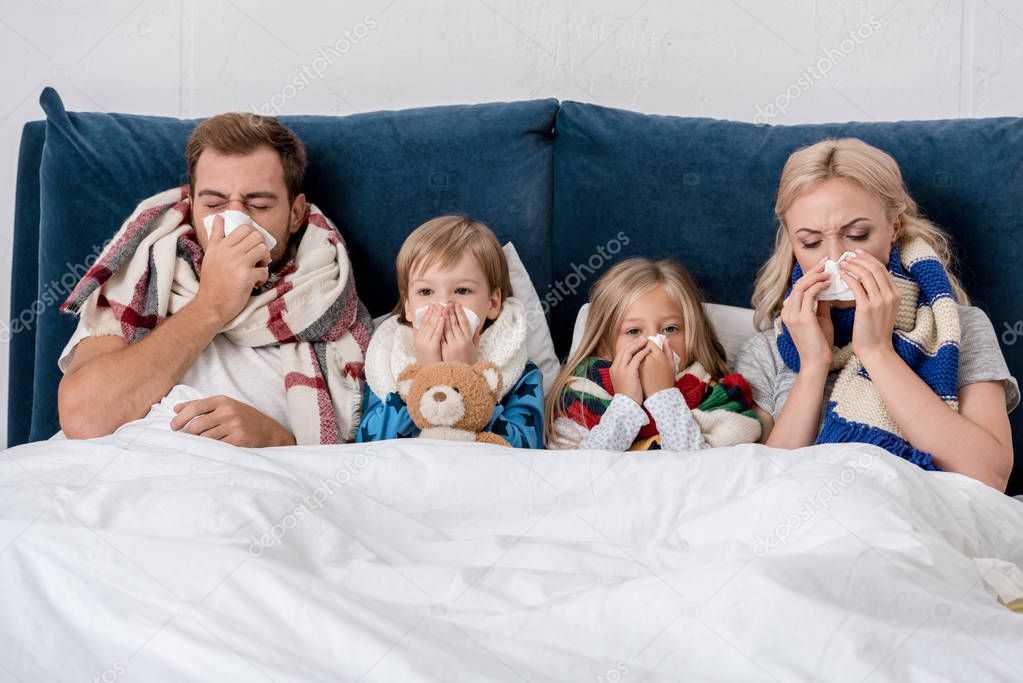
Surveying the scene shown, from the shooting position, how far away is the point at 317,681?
908mm

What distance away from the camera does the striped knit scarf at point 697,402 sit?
1874mm

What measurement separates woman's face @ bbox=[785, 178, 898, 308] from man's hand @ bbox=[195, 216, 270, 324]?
1.11 meters

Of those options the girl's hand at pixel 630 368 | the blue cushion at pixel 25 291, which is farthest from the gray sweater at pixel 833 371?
the blue cushion at pixel 25 291

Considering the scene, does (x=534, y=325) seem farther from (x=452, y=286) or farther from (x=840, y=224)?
(x=840, y=224)

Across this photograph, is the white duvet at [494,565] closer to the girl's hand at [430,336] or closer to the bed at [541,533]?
the bed at [541,533]

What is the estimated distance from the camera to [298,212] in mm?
2162

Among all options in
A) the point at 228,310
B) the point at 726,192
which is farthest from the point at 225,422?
the point at 726,192

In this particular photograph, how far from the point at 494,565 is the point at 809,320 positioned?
0.89 metres

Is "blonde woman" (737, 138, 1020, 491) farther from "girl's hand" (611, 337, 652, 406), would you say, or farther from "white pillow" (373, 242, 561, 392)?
"white pillow" (373, 242, 561, 392)

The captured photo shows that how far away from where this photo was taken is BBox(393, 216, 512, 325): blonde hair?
200 centimetres

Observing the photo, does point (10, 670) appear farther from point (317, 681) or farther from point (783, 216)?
point (783, 216)

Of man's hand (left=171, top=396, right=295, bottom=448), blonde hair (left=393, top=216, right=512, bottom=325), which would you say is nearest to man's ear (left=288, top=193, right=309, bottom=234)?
blonde hair (left=393, top=216, right=512, bottom=325)

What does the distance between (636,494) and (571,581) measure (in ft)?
0.95

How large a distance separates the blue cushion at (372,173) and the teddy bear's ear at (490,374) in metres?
0.39
